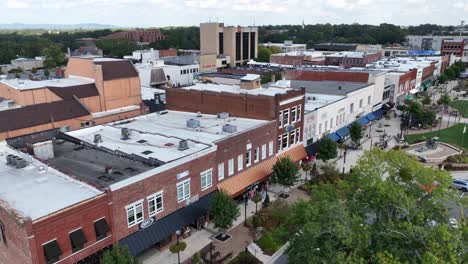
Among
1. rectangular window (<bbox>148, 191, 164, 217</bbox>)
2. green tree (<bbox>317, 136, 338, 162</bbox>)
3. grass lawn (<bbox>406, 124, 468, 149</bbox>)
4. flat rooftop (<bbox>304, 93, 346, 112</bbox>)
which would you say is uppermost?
flat rooftop (<bbox>304, 93, 346, 112</bbox>)

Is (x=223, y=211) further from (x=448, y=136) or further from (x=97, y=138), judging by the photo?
(x=448, y=136)

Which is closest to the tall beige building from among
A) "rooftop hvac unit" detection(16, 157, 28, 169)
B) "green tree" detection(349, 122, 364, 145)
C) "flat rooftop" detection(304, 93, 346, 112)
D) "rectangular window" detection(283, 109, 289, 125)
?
"flat rooftop" detection(304, 93, 346, 112)

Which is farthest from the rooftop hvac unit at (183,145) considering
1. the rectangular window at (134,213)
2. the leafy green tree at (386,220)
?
the leafy green tree at (386,220)

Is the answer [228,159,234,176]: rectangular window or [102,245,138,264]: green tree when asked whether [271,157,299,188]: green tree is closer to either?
[228,159,234,176]: rectangular window

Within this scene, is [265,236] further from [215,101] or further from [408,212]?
[215,101]

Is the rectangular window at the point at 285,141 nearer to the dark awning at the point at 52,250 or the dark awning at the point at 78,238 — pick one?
the dark awning at the point at 78,238

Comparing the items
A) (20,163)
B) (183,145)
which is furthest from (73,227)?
(183,145)
